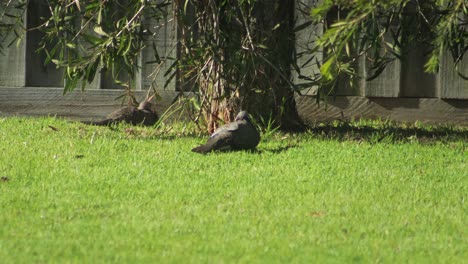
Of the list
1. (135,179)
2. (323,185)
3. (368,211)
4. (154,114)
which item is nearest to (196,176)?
(135,179)

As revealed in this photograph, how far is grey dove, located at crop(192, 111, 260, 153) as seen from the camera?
21.1ft

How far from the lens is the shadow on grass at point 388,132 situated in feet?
24.1

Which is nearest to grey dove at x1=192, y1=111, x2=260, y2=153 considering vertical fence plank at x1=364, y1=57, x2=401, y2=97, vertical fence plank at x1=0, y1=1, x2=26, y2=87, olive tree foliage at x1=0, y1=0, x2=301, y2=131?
olive tree foliage at x1=0, y1=0, x2=301, y2=131

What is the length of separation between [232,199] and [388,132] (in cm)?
289

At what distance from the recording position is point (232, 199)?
511 cm

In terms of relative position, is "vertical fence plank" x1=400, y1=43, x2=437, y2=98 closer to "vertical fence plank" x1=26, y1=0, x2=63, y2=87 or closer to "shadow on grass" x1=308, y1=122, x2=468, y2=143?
"shadow on grass" x1=308, y1=122, x2=468, y2=143

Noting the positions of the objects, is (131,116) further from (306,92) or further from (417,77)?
(417,77)

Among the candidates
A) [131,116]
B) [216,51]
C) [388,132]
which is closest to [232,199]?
[216,51]

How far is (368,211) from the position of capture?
486 centimetres

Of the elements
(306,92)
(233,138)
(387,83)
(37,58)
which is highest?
(37,58)

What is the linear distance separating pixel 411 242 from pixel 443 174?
1791mm

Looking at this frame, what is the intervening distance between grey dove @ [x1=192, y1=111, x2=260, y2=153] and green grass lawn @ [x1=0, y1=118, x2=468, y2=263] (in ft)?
0.28

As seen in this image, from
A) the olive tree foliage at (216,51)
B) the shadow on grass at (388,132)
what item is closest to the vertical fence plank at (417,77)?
the shadow on grass at (388,132)

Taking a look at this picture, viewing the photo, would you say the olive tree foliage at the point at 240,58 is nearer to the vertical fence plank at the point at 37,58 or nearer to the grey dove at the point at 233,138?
the grey dove at the point at 233,138
